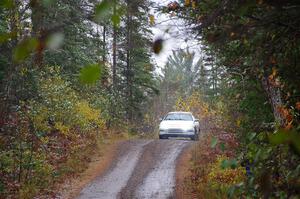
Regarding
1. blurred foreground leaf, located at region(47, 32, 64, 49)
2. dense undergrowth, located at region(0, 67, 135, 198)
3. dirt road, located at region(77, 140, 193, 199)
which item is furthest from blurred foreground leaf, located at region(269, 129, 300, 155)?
dirt road, located at region(77, 140, 193, 199)

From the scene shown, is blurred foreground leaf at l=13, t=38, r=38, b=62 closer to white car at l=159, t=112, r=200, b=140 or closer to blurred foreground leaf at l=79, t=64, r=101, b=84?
blurred foreground leaf at l=79, t=64, r=101, b=84

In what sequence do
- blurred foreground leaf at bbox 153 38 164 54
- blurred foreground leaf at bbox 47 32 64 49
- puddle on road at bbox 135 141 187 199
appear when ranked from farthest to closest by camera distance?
puddle on road at bbox 135 141 187 199 → blurred foreground leaf at bbox 153 38 164 54 → blurred foreground leaf at bbox 47 32 64 49

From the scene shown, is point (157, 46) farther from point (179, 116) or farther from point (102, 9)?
point (179, 116)

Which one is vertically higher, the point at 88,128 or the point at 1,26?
the point at 1,26

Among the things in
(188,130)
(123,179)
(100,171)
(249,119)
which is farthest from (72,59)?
(249,119)

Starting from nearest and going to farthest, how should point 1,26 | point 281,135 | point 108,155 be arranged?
point 281,135 < point 1,26 < point 108,155

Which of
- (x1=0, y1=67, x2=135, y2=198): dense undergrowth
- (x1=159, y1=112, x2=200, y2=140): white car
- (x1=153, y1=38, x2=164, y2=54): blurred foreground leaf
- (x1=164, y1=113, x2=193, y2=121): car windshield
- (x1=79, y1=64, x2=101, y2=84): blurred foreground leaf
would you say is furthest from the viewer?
(x1=164, y1=113, x2=193, y2=121): car windshield

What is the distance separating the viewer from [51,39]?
5.99 feet

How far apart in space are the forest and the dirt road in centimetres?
79

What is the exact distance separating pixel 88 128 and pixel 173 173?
685 cm

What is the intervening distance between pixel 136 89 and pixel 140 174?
1843 cm

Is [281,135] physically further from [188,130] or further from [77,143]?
[188,130]

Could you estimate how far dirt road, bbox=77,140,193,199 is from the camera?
12.1 m

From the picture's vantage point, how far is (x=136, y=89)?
32.8 meters
